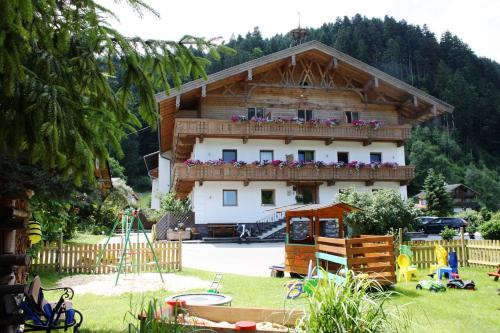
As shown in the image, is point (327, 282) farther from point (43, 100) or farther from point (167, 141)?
point (167, 141)

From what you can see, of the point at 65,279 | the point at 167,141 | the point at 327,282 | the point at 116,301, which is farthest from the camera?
the point at 167,141

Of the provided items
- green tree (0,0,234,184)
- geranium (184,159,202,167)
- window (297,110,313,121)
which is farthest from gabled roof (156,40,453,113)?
green tree (0,0,234,184)

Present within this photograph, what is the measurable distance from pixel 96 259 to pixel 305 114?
20732 millimetres

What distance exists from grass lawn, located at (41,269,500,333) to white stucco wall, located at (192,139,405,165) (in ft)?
56.9

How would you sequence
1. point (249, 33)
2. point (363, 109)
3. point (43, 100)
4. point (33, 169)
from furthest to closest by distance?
point (249, 33) → point (363, 109) → point (33, 169) → point (43, 100)

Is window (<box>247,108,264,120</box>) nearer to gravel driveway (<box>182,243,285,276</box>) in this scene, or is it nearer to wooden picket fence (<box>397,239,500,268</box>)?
gravel driveway (<box>182,243,285,276</box>)

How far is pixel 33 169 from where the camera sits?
507 cm

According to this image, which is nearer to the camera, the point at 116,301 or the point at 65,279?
the point at 116,301

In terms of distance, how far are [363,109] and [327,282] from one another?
2917 centimetres

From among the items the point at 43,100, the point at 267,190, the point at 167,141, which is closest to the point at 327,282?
the point at 43,100

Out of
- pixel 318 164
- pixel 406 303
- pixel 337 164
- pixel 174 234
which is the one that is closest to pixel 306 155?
pixel 318 164

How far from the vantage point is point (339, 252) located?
33.5ft

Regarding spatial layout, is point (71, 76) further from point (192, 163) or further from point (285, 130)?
point (285, 130)

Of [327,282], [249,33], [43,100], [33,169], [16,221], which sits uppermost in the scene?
[249,33]
